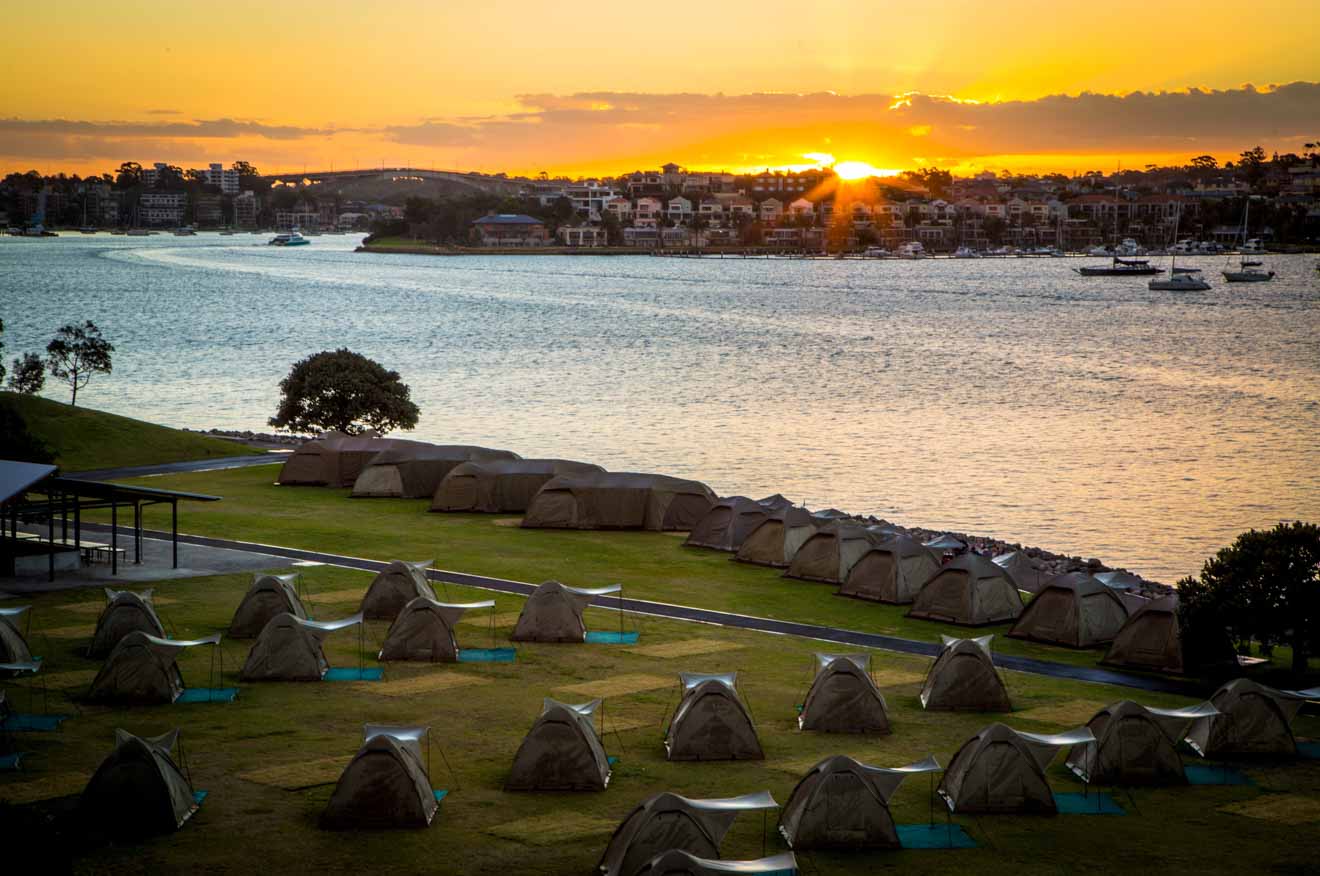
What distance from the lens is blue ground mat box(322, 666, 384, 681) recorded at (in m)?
30.9

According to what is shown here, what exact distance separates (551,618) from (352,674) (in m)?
5.42

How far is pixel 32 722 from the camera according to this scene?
88.7ft

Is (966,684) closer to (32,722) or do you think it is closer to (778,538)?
(778,538)

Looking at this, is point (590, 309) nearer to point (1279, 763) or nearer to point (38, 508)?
point (38, 508)

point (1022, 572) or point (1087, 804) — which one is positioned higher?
point (1022, 572)

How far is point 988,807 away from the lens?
77.0ft

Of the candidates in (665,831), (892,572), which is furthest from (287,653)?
(892,572)

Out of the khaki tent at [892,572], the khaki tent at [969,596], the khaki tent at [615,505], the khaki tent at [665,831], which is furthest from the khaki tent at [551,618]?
the khaki tent at [615,505]

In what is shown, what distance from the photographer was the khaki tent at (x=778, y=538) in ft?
145

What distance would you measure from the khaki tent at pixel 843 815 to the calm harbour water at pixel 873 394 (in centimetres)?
3344

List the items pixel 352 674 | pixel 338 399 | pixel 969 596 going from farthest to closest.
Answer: pixel 338 399 → pixel 969 596 → pixel 352 674

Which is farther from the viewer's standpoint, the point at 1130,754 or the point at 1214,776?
the point at 1214,776

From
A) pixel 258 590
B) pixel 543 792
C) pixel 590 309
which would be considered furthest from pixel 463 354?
pixel 543 792

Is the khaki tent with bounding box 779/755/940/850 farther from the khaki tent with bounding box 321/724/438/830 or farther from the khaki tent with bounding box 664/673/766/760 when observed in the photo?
the khaki tent with bounding box 321/724/438/830
